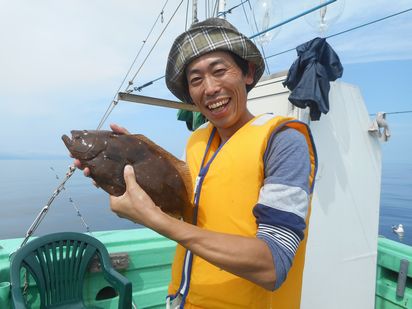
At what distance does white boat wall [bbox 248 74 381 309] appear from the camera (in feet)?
11.2

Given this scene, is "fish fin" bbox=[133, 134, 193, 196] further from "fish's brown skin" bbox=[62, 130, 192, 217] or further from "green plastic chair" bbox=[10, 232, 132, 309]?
"green plastic chair" bbox=[10, 232, 132, 309]

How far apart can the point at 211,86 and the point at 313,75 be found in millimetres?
1748

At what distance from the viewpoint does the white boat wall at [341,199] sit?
3.41 m

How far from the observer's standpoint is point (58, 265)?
3.16 m

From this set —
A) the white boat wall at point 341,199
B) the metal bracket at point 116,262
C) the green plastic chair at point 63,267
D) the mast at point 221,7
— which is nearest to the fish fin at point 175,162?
the green plastic chair at point 63,267

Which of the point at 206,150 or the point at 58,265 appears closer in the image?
the point at 206,150

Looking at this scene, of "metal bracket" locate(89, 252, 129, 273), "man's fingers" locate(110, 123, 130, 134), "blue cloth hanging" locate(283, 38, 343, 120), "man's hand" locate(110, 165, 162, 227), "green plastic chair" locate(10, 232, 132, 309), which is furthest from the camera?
"metal bracket" locate(89, 252, 129, 273)

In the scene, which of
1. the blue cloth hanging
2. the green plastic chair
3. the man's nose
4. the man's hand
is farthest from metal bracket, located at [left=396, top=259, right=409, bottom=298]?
the man's hand

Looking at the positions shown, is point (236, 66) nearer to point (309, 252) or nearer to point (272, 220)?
point (272, 220)

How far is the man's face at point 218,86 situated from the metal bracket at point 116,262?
7.62 ft

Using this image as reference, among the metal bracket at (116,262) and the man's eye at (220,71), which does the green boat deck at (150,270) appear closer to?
the metal bracket at (116,262)

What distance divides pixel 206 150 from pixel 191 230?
2.97ft

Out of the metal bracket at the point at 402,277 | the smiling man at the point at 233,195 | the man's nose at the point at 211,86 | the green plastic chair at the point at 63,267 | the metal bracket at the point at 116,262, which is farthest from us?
the metal bracket at the point at 402,277

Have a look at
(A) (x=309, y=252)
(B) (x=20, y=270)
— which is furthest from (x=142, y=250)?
(A) (x=309, y=252)
